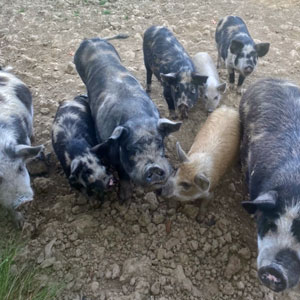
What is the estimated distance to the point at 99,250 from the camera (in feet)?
12.6

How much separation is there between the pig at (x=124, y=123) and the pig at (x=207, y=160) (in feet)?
0.93

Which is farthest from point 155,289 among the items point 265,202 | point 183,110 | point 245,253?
point 183,110

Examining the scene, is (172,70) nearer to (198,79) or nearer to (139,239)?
(198,79)

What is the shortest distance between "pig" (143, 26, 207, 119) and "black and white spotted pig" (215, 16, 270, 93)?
29.4 inches

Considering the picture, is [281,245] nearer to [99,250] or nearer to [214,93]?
[99,250]

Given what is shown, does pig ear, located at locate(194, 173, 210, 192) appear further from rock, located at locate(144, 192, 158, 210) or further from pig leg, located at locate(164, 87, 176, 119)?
pig leg, located at locate(164, 87, 176, 119)

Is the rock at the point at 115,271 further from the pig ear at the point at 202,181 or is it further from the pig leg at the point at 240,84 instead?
the pig leg at the point at 240,84

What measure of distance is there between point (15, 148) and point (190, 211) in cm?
197

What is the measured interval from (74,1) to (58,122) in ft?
18.0

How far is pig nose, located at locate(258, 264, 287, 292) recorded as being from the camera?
2758mm

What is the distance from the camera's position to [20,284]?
3.23 metres

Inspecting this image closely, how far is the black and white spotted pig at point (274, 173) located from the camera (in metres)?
2.82

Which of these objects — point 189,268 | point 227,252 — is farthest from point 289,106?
point 189,268

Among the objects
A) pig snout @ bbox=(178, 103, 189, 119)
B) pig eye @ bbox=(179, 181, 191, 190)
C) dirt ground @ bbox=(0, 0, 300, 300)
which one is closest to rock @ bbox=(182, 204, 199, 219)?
dirt ground @ bbox=(0, 0, 300, 300)
